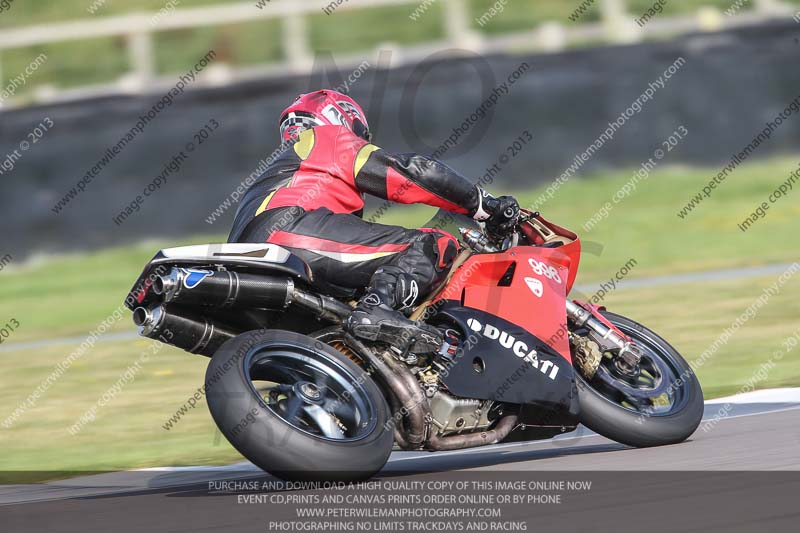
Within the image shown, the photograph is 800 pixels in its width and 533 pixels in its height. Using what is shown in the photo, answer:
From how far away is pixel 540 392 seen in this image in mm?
5539

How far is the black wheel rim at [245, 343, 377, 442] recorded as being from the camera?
5.03 metres

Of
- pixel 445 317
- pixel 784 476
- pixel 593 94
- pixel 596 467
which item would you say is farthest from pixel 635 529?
pixel 593 94

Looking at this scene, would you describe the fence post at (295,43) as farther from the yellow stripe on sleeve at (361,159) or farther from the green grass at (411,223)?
the yellow stripe on sleeve at (361,159)

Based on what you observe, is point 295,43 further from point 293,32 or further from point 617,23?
point 617,23

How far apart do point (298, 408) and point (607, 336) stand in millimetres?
1698

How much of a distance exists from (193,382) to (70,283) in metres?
6.21

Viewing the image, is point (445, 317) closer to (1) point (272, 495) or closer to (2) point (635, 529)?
(1) point (272, 495)

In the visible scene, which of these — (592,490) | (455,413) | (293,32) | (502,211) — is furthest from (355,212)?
(293,32)

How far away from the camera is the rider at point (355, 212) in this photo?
5.52 metres

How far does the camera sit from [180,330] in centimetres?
525

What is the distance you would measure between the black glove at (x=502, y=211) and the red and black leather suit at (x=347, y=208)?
0.06 metres

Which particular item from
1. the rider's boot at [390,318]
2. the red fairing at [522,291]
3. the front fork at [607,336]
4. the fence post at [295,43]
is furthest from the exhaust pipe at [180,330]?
the fence post at [295,43]

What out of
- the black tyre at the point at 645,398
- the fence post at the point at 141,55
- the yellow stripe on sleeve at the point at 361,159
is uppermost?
the yellow stripe on sleeve at the point at 361,159

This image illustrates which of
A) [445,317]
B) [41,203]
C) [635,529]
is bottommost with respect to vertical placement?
[41,203]
